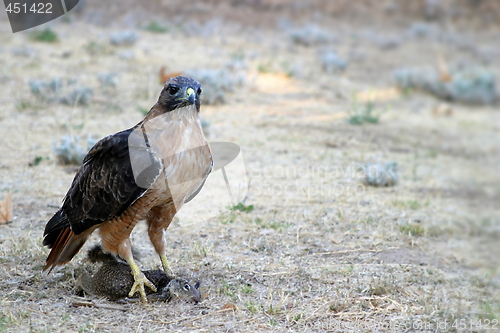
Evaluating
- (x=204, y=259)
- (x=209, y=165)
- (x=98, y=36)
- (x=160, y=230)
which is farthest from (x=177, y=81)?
(x=98, y=36)

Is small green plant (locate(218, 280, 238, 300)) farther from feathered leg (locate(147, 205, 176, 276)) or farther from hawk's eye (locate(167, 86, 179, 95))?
hawk's eye (locate(167, 86, 179, 95))

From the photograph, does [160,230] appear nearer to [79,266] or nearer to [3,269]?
[79,266]

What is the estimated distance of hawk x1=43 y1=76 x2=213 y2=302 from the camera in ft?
12.7

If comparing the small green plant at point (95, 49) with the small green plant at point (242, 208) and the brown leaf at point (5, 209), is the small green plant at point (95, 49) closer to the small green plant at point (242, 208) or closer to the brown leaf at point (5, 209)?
the brown leaf at point (5, 209)

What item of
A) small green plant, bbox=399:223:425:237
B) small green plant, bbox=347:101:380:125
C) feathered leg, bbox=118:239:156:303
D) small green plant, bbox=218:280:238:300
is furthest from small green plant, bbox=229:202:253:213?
small green plant, bbox=347:101:380:125

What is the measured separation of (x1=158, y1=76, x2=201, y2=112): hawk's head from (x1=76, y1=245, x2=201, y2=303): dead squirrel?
1.19m

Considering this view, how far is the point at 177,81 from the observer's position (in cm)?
406

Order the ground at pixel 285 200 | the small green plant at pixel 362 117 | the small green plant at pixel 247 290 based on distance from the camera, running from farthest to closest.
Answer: the small green plant at pixel 362 117 < the small green plant at pixel 247 290 < the ground at pixel 285 200

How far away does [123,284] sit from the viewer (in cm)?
410

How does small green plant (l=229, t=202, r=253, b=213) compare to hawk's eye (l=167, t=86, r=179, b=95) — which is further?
small green plant (l=229, t=202, r=253, b=213)

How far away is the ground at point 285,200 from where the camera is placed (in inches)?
149

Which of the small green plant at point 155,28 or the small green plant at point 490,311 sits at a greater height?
the small green plant at point 155,28

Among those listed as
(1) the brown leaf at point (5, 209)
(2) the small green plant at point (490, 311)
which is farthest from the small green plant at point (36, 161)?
(2) the small green plant at point (490, 311)

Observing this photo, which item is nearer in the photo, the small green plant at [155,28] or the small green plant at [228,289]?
the small green plant at [228,289]
